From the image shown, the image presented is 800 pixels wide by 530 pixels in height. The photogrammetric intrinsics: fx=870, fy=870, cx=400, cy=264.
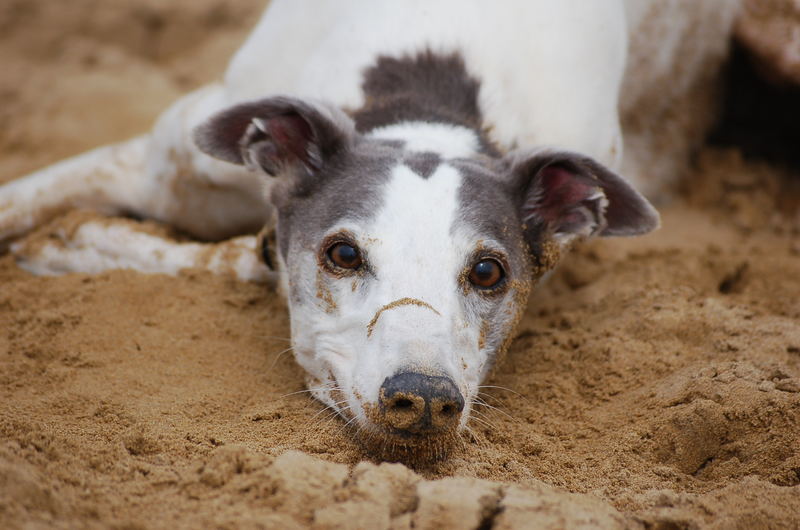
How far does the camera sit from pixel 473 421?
3.15 metres

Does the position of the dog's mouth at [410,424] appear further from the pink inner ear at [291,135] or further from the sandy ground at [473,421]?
the pink inner ear at [291,135]

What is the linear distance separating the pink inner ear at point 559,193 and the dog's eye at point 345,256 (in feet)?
2.83

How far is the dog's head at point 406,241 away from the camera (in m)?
2.79

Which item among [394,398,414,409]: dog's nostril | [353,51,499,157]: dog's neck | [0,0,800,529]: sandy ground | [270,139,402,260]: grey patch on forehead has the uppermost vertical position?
[353,51,499,157]: dog's neck

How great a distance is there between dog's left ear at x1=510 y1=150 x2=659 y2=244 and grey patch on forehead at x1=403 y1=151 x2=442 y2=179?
0.34 m

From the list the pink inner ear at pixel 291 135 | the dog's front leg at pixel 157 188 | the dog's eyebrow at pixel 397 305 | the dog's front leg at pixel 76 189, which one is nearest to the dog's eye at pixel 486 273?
the dog's eyebrow at pixel 397 305

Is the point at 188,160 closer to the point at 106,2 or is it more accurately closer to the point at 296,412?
the point at 296,412

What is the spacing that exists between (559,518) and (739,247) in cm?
330

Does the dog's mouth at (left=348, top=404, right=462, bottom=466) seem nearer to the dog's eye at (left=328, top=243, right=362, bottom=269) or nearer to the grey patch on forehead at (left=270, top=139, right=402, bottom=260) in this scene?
the dog's eye at (left=328, top=243, right=362, bottom=269)

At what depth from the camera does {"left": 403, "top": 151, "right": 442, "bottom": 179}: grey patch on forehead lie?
326 cm

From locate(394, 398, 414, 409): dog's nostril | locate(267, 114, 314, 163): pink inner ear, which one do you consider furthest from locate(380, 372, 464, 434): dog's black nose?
locate(267, 114, 314, 163): pink inner ear

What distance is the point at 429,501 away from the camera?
7.56 feet

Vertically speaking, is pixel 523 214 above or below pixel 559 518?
above

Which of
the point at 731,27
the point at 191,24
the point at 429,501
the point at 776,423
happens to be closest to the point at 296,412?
the point at 429,501
